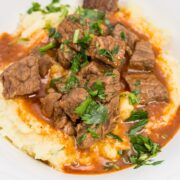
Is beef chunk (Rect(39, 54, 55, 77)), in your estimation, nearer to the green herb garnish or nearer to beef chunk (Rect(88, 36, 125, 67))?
beef chunk (Rect(88, 36, 125, 67))

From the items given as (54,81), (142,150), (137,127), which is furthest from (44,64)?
(142,150)

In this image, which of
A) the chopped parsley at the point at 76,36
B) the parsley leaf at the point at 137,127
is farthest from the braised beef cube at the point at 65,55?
the parsley leaf at the point at 137,127

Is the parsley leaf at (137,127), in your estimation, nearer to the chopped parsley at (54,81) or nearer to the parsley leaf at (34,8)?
the chopped parsley at (54,81)

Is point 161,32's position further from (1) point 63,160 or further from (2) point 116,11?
(1) point 63,160

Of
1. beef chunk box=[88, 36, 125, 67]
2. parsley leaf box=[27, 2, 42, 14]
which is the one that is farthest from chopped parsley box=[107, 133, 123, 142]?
parsley leaf box=[27, 2, 42, 14]

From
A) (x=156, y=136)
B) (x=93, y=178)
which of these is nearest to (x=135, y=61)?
(x=156, y=136)
